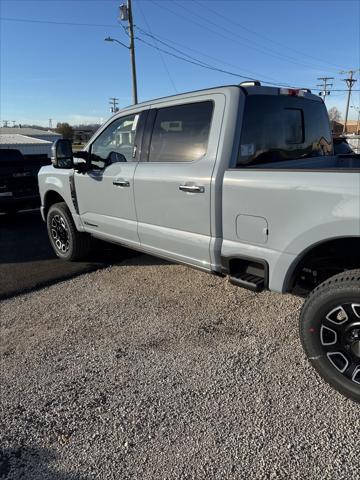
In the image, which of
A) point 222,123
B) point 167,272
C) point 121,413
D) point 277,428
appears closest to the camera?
point 277,428

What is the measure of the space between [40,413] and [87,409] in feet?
1.00

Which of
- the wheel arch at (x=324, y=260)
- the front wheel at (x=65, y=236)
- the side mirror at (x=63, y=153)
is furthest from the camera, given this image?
the front wheel at (x=65, y=236)

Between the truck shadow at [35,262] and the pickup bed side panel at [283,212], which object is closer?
the pickup bed side panel at [283,212]

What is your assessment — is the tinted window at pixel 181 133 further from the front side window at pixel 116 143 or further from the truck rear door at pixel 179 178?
the front side window at pixel 116 143

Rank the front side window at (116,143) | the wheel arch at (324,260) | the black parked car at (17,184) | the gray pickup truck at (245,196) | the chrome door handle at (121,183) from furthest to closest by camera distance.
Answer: the black parked car at (17,184) < the front side window at (116,143) < the chrome door handle at (121,183) < the wheel arch at (324,260) < the gray pickup truck at (245,196)

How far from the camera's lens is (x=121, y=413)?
8.98 feet

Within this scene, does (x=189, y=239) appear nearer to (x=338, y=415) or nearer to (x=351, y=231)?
(x=351, y=231)

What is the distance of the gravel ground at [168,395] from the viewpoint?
232 cm

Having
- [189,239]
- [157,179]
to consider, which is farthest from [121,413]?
[157,179]

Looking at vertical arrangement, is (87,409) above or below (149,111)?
below

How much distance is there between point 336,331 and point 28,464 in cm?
202

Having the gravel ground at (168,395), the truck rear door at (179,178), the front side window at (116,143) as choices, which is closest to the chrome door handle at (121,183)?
the truck rear door at (179,178)

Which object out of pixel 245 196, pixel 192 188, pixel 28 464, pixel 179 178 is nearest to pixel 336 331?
pixel 245 196

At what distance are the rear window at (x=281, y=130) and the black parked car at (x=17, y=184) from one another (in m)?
6.21
